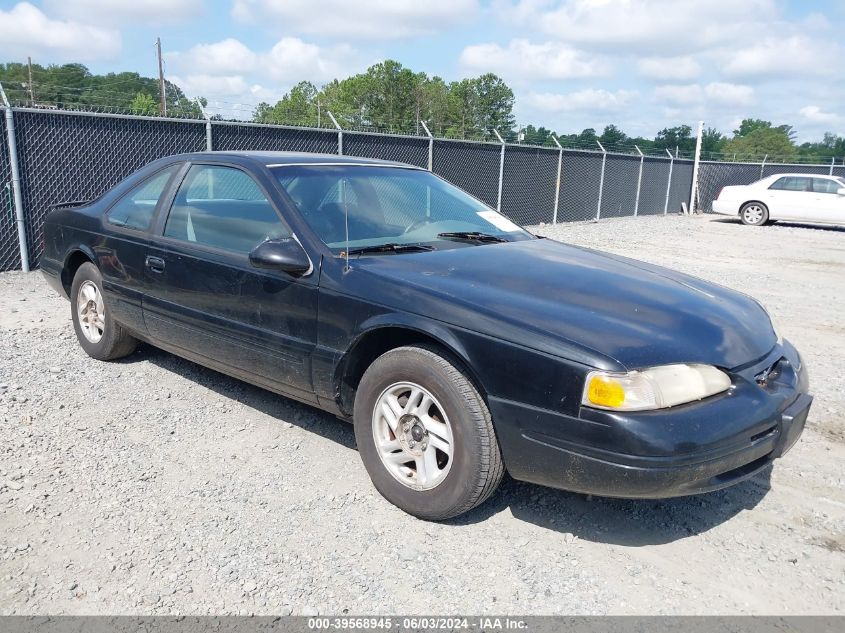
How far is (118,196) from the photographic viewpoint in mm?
4820

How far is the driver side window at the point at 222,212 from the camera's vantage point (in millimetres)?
3742

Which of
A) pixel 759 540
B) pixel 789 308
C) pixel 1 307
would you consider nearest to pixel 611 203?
pixel 789 308

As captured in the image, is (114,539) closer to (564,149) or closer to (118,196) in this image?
(118,196)

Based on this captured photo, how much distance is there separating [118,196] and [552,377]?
11.7 feet

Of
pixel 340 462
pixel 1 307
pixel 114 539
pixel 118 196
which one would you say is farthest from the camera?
pixel 1 307

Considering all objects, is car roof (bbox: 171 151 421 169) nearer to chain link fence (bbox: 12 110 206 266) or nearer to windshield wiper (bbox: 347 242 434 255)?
windshield wiper (bbox: 347 242 434 255)

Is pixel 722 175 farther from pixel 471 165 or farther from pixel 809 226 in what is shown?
pixel 471 165

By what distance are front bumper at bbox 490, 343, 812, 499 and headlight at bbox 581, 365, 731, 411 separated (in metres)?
0.03

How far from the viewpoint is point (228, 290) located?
3785 mm

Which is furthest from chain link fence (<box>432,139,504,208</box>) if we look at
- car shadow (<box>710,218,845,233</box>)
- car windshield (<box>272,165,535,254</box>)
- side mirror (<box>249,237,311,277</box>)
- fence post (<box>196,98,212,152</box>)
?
side mirror (<box>249,237,311,277</box>)

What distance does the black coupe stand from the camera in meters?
2.62

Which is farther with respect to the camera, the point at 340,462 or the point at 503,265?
the point at 340,462

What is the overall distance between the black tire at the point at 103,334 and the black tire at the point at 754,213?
19575mm

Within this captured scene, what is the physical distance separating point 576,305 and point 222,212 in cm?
219
